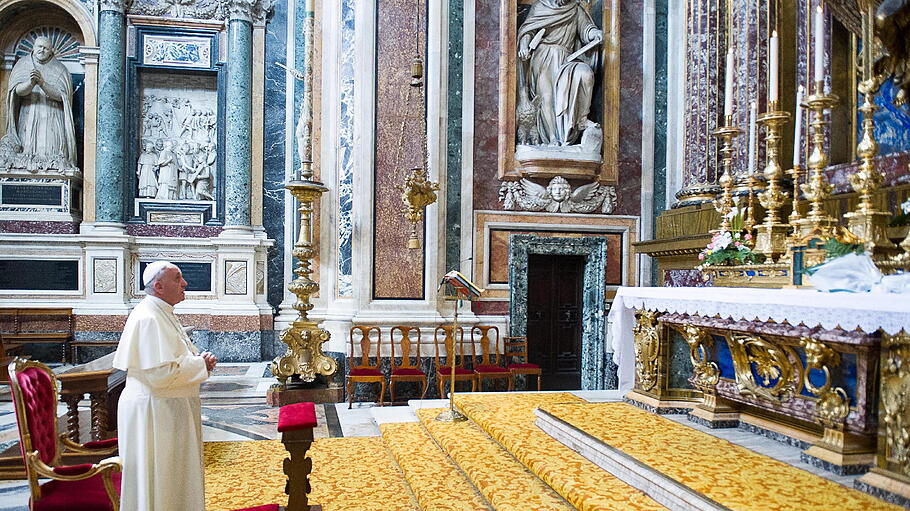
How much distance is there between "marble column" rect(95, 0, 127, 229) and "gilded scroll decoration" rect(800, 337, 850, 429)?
10.6 metres

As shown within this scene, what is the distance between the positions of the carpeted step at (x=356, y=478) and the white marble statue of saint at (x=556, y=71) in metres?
5.20

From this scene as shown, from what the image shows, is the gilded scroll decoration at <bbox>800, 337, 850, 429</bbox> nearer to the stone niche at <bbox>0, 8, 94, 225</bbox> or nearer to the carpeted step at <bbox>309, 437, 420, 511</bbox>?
the carpeted step at <bbox>309, 437, 420, 511</bbox>

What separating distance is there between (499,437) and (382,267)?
407 cm

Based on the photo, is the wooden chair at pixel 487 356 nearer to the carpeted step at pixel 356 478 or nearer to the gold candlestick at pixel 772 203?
the carpeted step at pixel 356 478

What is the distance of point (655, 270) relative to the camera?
10.2 meters

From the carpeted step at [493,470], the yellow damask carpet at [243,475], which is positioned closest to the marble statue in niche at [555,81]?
the carpeted step at [493,470]

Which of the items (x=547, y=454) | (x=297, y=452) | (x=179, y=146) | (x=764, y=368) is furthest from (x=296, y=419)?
(x=179, y=146)

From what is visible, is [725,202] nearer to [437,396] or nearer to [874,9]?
[874,9]

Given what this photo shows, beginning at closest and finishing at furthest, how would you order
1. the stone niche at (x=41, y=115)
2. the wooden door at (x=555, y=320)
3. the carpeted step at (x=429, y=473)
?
the carpeted step at (x=429, y=473) < the wooden door at (x=555, y=320) < the stone niche at (x=41, y=115)

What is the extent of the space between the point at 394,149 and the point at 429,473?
508 centimetres

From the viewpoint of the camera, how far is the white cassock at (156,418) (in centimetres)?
356

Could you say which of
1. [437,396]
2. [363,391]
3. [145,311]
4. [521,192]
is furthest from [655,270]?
[145,311]

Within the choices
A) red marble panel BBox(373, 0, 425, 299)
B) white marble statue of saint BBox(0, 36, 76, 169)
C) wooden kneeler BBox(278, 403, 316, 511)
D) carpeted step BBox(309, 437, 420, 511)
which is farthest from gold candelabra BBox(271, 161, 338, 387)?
white marble statue of saint BBox(0, 36, 76, 169)

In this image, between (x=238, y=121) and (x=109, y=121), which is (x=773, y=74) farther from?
(x=109, y=121)
